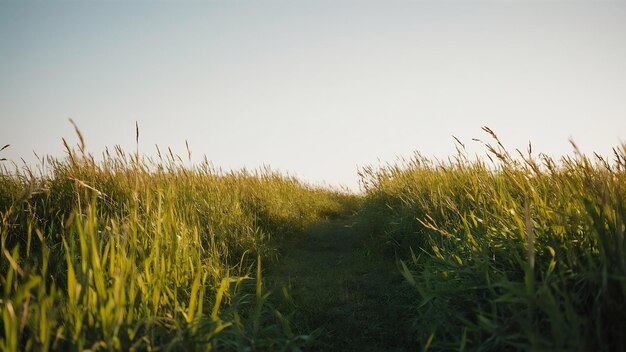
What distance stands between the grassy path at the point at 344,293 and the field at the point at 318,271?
0.01 metres

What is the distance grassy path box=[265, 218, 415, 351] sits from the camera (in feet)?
6.84

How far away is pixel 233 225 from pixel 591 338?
3.41 m

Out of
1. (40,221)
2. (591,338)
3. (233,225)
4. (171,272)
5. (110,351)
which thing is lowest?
(591,338)

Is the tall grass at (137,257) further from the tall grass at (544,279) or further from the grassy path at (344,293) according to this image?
the tall grass at (544,279)

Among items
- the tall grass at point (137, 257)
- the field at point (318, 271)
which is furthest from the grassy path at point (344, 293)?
the tall grass at point (137, 257)

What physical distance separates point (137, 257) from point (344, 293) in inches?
65.2

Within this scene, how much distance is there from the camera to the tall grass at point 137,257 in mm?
1377

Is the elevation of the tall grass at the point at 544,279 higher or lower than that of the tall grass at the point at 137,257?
lower

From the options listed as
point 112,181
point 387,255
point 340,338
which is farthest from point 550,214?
point 112,181

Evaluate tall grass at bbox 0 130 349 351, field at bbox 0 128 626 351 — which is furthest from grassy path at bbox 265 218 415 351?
tall grass at bbox 0 130 349 351

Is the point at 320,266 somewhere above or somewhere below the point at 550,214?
above

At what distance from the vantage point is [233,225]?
4008 mm

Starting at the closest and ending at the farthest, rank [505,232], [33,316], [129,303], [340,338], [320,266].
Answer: [33,316] → [129,303] → [340,338] → [505,232] → [320,266]

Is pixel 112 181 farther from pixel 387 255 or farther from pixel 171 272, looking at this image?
pixel 387 255
